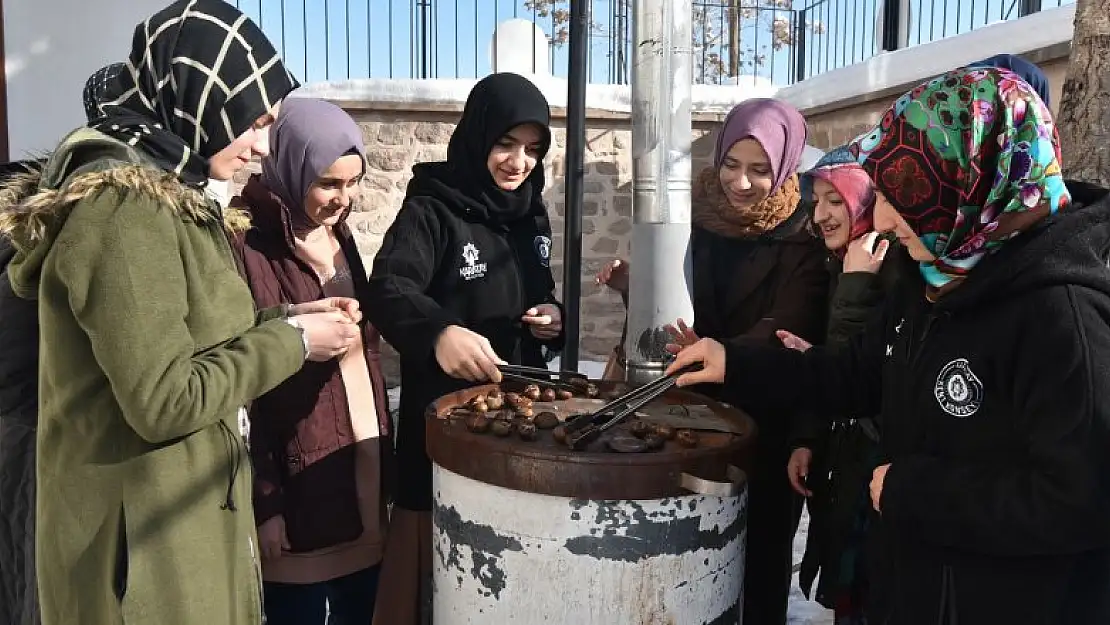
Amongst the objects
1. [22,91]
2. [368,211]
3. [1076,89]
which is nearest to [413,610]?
[1076,89]

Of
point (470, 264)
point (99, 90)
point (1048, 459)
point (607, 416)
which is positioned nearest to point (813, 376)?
point (607, 416)

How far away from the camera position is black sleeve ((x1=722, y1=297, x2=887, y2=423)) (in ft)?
6.95

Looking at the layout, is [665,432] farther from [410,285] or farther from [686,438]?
[410,285]

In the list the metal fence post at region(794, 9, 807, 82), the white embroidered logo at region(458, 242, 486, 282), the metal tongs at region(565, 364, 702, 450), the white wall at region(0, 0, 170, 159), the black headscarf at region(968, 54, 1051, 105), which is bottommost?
the metal tongs at region(565, 364, 702, 450)

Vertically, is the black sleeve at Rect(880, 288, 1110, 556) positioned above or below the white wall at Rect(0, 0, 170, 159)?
below

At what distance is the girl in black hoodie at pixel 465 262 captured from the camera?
8.78ft

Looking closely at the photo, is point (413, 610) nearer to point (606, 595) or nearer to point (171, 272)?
point (606, 595)

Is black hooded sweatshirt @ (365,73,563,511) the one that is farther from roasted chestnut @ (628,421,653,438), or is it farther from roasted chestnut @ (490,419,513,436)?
roasted chestnut @ (628,421,653,438)

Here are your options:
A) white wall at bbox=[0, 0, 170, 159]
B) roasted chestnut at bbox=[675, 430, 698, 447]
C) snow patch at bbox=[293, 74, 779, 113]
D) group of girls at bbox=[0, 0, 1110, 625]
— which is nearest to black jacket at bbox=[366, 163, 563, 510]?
group of girls at bbox=[0, 0, 1110, 625]

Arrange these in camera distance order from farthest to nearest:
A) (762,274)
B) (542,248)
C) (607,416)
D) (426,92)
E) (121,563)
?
(426,92) < (542,248) < (762,274) < (607,416) < (121,563)

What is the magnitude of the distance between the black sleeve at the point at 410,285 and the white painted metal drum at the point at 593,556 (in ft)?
1.87

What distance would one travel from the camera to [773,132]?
2.82 meters

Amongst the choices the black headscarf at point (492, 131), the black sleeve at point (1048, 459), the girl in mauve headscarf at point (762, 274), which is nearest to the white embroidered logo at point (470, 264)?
the black headscarf at point (492, 131)

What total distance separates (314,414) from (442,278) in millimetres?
621
